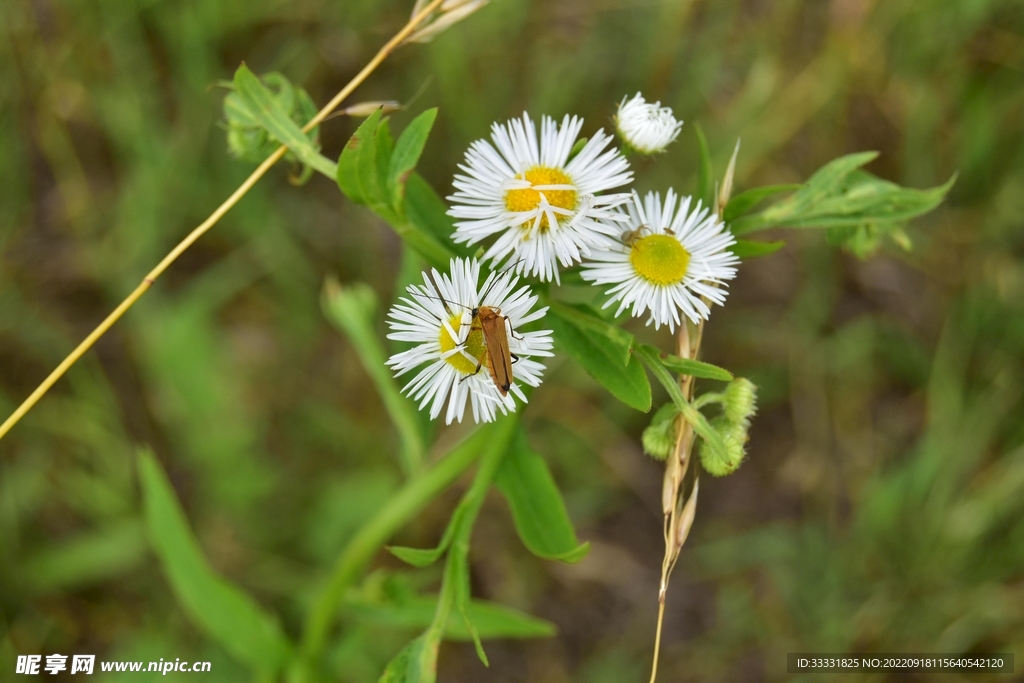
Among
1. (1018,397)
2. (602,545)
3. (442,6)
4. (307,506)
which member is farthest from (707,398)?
(1018,397)

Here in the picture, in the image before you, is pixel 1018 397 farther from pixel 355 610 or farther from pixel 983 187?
pixel 355 610

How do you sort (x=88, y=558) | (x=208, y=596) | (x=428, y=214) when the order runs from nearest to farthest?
(x=428, y=214) → (x=208, y=596) → (x=88, y=558)

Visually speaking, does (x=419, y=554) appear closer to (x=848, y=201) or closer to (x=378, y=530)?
(x=378, y=530)

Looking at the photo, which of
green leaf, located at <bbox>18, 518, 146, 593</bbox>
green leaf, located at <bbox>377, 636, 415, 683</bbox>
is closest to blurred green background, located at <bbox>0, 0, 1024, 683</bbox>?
green leaf, located at <bbox>18, 518, 146, 593</bbox>

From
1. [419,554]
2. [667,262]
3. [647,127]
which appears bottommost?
[419,554]

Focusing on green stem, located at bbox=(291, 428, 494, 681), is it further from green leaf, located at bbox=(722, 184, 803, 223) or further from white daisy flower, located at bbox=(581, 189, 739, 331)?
green leaf, located at bbox=(722, 184, 803, 223)

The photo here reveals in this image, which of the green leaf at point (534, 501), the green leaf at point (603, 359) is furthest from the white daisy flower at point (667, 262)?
the green leaf at point (534, 501)

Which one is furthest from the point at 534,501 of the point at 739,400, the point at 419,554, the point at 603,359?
the point at 739,400
